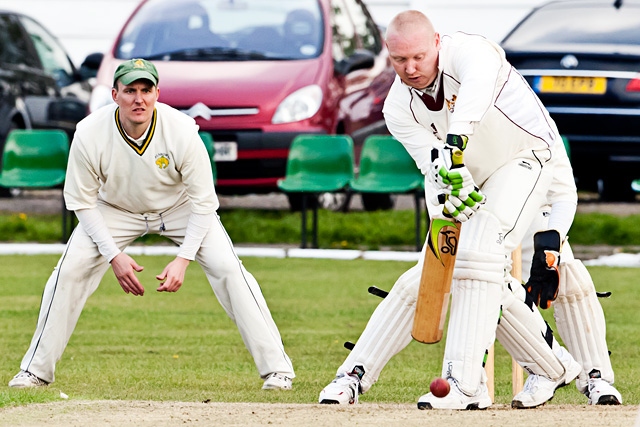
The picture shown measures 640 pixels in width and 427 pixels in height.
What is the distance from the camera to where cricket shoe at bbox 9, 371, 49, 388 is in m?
7.53

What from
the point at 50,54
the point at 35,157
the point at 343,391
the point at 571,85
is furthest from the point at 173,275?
the point at 50,54

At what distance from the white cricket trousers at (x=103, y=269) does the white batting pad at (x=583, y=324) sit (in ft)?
4.57

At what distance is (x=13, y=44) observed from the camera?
1678cm

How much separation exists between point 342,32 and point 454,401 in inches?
356

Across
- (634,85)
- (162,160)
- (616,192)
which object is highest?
(162,160)

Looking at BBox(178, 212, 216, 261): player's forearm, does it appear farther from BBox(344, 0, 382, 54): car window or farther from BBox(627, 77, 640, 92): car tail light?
BBox(344, 0, 382, 54): car window

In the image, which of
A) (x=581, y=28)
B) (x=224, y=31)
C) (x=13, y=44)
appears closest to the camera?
(x=224, y=31)

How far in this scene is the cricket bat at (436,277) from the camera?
6.50 meters

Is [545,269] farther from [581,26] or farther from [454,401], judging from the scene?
[581,26]

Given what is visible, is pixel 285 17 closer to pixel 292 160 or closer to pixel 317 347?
pixel 292 160

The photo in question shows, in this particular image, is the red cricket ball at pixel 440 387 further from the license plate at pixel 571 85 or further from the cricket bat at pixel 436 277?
the license plate at pixel 571 85

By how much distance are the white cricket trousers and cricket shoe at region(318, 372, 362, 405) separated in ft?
2.57

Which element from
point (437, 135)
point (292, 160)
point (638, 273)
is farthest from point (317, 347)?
point (292, 160)

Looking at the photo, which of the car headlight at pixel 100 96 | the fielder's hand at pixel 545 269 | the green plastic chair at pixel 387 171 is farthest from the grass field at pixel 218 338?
the car headlight at pixel 100 96
